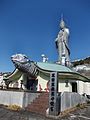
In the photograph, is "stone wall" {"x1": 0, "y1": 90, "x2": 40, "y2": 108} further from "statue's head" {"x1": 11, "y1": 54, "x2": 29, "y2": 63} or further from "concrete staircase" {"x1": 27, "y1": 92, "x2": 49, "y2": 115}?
"statue's head" {"x1": 11, "y1": 54, "x2": 29, "y2": 63}

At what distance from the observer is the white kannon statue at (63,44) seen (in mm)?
29094

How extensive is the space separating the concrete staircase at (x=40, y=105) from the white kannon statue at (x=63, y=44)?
12036mm

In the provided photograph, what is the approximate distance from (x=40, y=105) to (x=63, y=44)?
1541cm

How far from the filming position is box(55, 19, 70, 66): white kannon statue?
95.5 ft

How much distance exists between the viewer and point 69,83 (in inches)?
840

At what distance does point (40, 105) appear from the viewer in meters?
15.9

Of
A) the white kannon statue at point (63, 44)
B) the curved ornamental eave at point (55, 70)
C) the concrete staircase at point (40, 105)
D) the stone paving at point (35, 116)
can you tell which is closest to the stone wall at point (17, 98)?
the concrete staircase at point (40, 105)

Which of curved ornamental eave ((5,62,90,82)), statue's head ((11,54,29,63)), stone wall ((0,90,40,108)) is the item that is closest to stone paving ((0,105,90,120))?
stone wall ((0,90,40,108))

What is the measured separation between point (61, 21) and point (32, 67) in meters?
14.3

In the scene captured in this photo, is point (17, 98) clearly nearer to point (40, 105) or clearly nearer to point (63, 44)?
point (40, 105)

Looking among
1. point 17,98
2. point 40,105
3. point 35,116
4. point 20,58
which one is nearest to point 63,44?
point 20,58

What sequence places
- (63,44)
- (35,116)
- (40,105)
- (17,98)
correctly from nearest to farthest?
(35,116) → (40,105) → (17,98) → (63,44)

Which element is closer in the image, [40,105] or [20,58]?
[40,105]

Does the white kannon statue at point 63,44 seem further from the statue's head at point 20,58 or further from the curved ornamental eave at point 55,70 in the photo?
the statue's head at point 20,58
